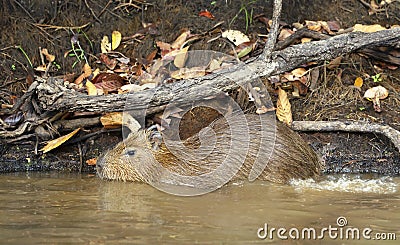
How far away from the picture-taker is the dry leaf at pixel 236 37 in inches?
249

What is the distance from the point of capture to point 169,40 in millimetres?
6438

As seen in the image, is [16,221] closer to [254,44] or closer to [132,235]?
[132,235]

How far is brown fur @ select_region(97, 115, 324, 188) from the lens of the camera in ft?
17.1

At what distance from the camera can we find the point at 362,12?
258 inches

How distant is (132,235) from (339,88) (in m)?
2.87

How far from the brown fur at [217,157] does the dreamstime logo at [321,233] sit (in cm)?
126

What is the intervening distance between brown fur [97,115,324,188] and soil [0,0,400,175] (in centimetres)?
33

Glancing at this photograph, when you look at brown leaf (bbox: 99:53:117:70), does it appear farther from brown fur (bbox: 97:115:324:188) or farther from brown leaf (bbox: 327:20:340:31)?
brown leaf (bbox: 327:20:340:31)

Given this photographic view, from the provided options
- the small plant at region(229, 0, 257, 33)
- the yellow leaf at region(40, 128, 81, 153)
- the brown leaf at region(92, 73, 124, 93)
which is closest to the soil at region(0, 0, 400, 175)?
the small plant at region(229, 0, 257, 33)

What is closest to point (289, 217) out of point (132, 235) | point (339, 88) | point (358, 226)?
point (358, 226)

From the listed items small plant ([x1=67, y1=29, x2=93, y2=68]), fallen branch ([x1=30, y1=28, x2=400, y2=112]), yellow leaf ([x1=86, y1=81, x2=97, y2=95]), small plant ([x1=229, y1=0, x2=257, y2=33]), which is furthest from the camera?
→ small plant ([x1=229, y1=0, x2=257, y2=33])

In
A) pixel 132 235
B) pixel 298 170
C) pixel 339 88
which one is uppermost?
pixel 339 88

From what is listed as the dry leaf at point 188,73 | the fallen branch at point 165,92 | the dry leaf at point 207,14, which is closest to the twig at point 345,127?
the fallen branch at point 165,92

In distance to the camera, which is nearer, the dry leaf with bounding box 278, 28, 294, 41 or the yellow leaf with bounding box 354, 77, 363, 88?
the yellow leaf with bounding box 354, 77, 363, 88
